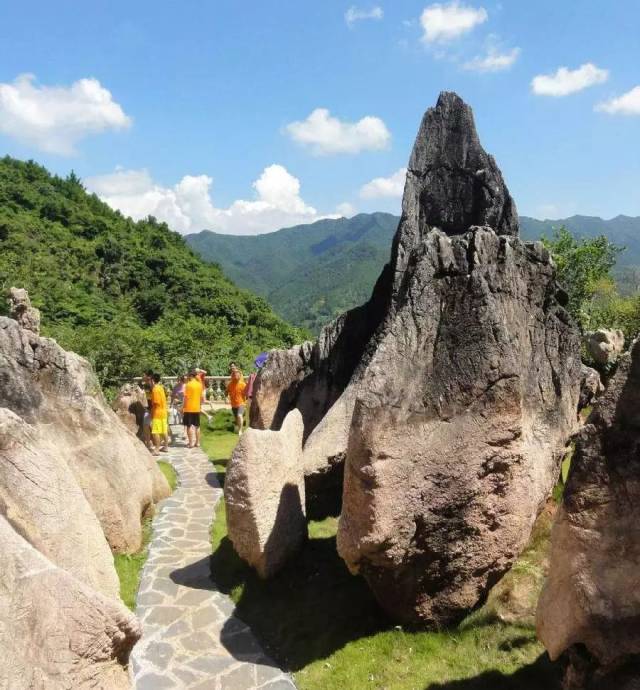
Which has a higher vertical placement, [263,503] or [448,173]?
[448,173]

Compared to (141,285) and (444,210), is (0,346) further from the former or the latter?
(141,285)

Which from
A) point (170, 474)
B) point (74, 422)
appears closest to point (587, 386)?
point (74, 422)

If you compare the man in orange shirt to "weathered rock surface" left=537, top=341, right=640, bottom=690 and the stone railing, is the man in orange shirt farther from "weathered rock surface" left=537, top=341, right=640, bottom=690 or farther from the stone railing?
"weathered rock surface" left=537, top=341, right=640, bottom=690

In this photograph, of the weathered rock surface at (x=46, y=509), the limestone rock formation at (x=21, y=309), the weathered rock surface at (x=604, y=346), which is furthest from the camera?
the weathered rock surface at (x=604, y=346)

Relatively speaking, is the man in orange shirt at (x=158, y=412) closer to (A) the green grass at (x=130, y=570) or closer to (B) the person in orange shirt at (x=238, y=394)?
(B) the person in orange shirt at (x=238, y=394)

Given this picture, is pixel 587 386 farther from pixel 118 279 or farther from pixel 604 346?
pixel 118 279

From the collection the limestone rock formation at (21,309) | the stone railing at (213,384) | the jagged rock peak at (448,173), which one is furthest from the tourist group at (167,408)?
the stone railing at (213,384)

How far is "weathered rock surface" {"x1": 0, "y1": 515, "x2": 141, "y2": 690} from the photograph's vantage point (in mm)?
2795

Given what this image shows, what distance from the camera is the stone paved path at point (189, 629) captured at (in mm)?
5207

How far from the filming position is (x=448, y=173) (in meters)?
10.1

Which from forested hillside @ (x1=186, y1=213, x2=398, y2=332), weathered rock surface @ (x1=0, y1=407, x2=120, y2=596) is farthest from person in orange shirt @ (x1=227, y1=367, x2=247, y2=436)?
forested hillside @ (x1=186, y1=213, x2=398, y2=332)

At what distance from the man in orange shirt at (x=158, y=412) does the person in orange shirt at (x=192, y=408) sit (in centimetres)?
66

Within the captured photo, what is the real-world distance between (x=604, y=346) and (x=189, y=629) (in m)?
13.0

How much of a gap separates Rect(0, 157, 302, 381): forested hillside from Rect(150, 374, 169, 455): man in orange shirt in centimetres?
1128
